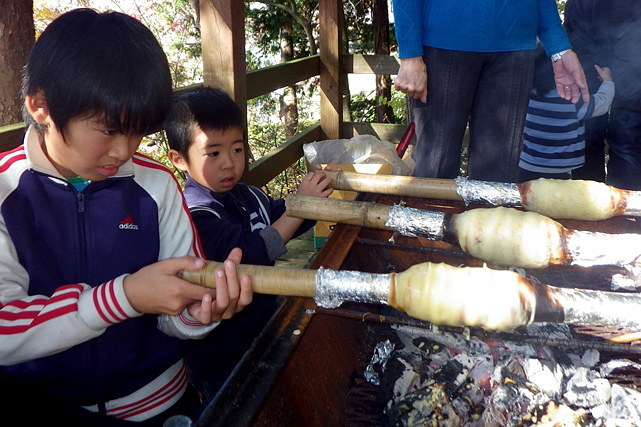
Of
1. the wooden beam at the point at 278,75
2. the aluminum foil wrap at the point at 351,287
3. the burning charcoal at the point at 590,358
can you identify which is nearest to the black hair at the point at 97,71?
the aluminum foil wrap at the point at 351,287

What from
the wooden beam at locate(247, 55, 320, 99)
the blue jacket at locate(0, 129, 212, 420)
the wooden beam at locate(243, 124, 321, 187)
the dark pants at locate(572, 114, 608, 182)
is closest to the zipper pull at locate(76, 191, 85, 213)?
the blue jacket at locate(0, 129, 212, 420)

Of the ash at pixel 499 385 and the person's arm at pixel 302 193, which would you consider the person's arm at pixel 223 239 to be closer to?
the person's arm at pixel 302 193

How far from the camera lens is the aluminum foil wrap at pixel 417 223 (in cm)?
174

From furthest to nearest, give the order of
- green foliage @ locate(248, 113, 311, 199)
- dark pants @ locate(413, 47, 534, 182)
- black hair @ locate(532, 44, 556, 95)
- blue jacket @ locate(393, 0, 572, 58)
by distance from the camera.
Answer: green foliage @ locate(248, 113, 311, 199) → black hair @ locate(532, 44, 556, 95) → dark pants @ locate(413, 47, 534, 182) → blue jacket @ locate(393, 0, 572, 58)

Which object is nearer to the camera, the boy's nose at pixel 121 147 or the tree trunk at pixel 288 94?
the boy's nose at pixel 121 147

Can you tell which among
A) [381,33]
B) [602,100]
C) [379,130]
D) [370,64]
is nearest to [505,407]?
[602,100]

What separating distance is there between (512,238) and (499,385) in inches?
17.6

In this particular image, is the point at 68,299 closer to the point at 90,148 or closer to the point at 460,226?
the point at 90,148

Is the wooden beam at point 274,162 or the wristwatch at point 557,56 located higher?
the wristwatch at point 557,56

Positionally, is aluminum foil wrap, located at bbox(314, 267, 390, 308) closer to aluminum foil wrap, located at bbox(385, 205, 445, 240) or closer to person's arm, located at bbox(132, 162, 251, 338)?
person's arm, located at bbox(132, 162, 251, 338)

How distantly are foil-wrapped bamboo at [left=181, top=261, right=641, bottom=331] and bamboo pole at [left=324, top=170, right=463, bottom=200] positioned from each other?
2.98 ft

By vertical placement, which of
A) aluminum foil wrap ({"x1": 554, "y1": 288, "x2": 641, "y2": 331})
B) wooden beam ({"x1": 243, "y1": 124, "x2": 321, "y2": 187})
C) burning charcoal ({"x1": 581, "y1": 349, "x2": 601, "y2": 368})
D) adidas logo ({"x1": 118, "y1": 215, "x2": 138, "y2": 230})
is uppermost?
adidas logo ({"x1": 118, "y1": 215, "x2": 138, "y2": 230})

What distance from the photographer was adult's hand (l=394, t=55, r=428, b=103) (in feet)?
9.16

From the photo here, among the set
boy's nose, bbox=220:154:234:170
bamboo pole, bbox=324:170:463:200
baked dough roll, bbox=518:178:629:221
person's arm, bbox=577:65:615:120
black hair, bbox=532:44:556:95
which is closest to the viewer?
baked dough roll, bbox=518:178:629:221
